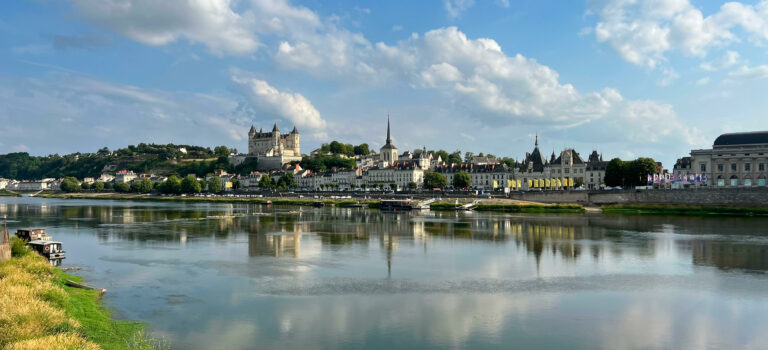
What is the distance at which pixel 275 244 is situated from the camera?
29547mm

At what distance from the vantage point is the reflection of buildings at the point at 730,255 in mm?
22562

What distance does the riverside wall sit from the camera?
170ft

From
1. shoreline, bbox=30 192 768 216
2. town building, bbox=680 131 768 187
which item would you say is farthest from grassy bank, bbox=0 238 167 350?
town building, bbox=680 131 768 187

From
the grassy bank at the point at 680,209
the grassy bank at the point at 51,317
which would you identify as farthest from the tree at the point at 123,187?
the grassy bank at the point at 51,317

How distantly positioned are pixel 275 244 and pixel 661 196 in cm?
4505

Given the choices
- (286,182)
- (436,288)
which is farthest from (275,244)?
(286,182)

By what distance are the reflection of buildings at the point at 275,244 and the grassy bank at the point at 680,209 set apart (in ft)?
120

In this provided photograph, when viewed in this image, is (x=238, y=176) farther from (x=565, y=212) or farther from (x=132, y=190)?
(x=565, y=212)

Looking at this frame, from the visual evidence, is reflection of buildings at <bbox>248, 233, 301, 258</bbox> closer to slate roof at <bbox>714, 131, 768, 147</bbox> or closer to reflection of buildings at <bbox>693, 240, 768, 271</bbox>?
reflection of buildings at <bbox>693, 240, 768, 271</bbox>

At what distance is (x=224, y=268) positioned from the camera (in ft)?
71.4

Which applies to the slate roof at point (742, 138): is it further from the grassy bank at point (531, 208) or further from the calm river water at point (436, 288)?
the calm river water at point (436, 288)

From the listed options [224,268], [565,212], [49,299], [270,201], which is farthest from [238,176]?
[49,299]

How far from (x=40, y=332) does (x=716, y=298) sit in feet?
59.9

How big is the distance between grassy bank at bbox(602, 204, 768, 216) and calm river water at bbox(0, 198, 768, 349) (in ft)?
58.5
